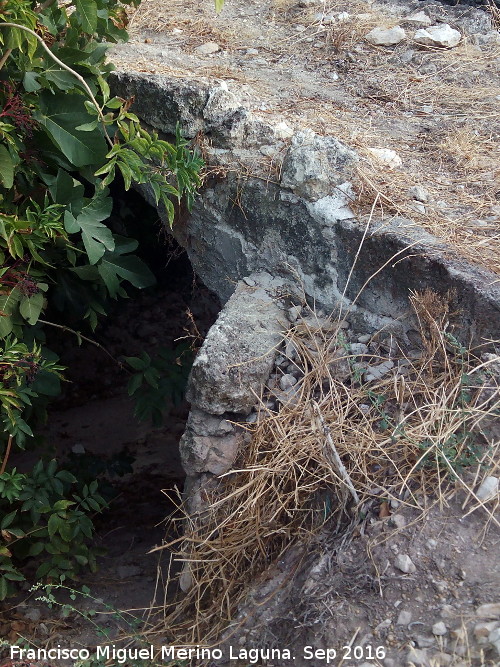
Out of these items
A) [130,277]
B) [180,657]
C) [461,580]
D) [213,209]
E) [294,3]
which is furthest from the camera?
[294,3]

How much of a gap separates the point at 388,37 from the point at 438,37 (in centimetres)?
28

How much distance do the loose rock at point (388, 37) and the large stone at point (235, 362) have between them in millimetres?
2074

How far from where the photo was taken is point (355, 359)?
253 centimetres

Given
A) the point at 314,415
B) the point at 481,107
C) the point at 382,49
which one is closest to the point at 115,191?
the point at 382,49

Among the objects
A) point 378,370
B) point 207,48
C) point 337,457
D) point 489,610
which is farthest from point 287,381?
point 207,48

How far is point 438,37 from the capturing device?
3.84 meters

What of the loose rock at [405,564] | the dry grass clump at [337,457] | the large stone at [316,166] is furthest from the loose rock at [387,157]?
the loose rock at [405,564]

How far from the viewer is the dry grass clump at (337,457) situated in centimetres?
208

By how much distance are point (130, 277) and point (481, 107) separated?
→ 1989 millimetres

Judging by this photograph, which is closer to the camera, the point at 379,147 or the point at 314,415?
the point at 314,415

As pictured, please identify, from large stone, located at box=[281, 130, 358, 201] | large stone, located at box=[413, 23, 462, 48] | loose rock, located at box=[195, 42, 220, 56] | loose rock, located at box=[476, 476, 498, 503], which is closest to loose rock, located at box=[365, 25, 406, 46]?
large stone, located at box=[413, 23, 462, 48]

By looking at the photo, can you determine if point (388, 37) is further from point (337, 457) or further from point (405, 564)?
point (405, 564)

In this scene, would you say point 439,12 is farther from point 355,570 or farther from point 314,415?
point 355,570

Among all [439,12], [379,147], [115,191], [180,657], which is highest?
[439,12]
